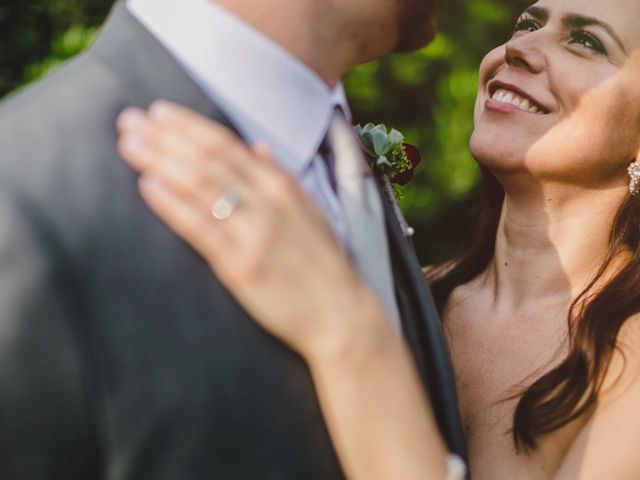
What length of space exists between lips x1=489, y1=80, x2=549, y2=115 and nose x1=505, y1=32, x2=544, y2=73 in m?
0.09

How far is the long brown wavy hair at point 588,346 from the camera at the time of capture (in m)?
2.66

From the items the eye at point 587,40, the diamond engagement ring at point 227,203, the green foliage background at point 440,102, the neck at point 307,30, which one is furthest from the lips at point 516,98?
the green foliage background at point 440,102

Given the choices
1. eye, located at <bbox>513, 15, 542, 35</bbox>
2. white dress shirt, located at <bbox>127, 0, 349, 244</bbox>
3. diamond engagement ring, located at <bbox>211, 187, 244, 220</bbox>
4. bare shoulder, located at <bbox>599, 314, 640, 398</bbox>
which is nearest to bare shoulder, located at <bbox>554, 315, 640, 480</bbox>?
bare shoulder, located at <bbox>599, 314, 640, 398</bbox>

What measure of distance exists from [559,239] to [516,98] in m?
0.48

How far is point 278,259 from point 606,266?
5.50 feet

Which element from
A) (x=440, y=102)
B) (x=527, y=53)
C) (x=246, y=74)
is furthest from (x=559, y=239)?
(x=440, y=102)

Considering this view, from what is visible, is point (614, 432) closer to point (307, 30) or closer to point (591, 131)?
point (591, 131)

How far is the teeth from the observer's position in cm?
289

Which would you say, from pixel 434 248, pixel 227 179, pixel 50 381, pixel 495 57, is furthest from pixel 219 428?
pixel 434 248

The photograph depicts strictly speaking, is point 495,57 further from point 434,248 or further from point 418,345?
point 434,248

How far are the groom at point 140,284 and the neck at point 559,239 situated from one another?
1460 millimetres

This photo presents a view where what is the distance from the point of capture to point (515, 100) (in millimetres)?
2920

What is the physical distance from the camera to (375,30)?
176 centimetres

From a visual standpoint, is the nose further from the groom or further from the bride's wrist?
the bride's wrist
